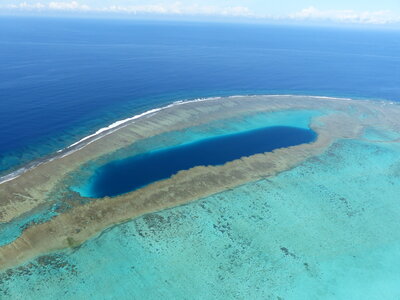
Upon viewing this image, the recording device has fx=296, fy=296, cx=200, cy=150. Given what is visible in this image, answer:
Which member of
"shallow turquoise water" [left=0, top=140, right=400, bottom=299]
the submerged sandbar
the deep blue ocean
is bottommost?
"shallow turquoise water" [left=0, top=140, right=400, bottom=299]

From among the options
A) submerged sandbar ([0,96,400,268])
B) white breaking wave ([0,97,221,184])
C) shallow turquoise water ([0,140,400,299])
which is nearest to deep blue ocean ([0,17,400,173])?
white breaking wave ([0,97,221,184])

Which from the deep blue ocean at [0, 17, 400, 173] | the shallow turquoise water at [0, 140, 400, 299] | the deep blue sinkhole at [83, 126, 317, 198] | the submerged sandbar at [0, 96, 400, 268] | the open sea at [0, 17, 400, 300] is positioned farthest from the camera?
the deep blue ocean at [0, 17, 400, 173]

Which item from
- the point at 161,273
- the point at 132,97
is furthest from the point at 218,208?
the point at 132,97

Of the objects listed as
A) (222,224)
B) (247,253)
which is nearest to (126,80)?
(222,224)

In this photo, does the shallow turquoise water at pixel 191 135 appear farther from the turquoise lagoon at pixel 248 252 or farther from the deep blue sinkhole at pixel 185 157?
the turquoise lagoon at pixel 248 252

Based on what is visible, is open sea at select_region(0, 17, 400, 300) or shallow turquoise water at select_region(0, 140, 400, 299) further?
open sea at select_region(0, 17, 400, 300)

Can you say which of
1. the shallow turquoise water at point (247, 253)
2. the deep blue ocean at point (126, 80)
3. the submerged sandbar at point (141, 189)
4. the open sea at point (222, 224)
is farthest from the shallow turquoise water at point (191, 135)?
the shallow turquoise water at point (247, 253)

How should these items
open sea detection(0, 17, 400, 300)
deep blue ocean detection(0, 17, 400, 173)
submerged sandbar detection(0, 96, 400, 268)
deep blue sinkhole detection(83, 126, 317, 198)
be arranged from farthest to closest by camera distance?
deep blue ocean detection(0, 17, 400, 173) < deep blue sinkhole detection(83, 126, 317, 198) < submerged sandbar detection(0, 96, 400, 268) < open sea detection(0, 17, 400, 300)

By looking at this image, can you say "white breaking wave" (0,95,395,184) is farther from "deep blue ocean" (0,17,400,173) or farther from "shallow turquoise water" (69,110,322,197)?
"shallow turquoise water" (69,110,322,197)
